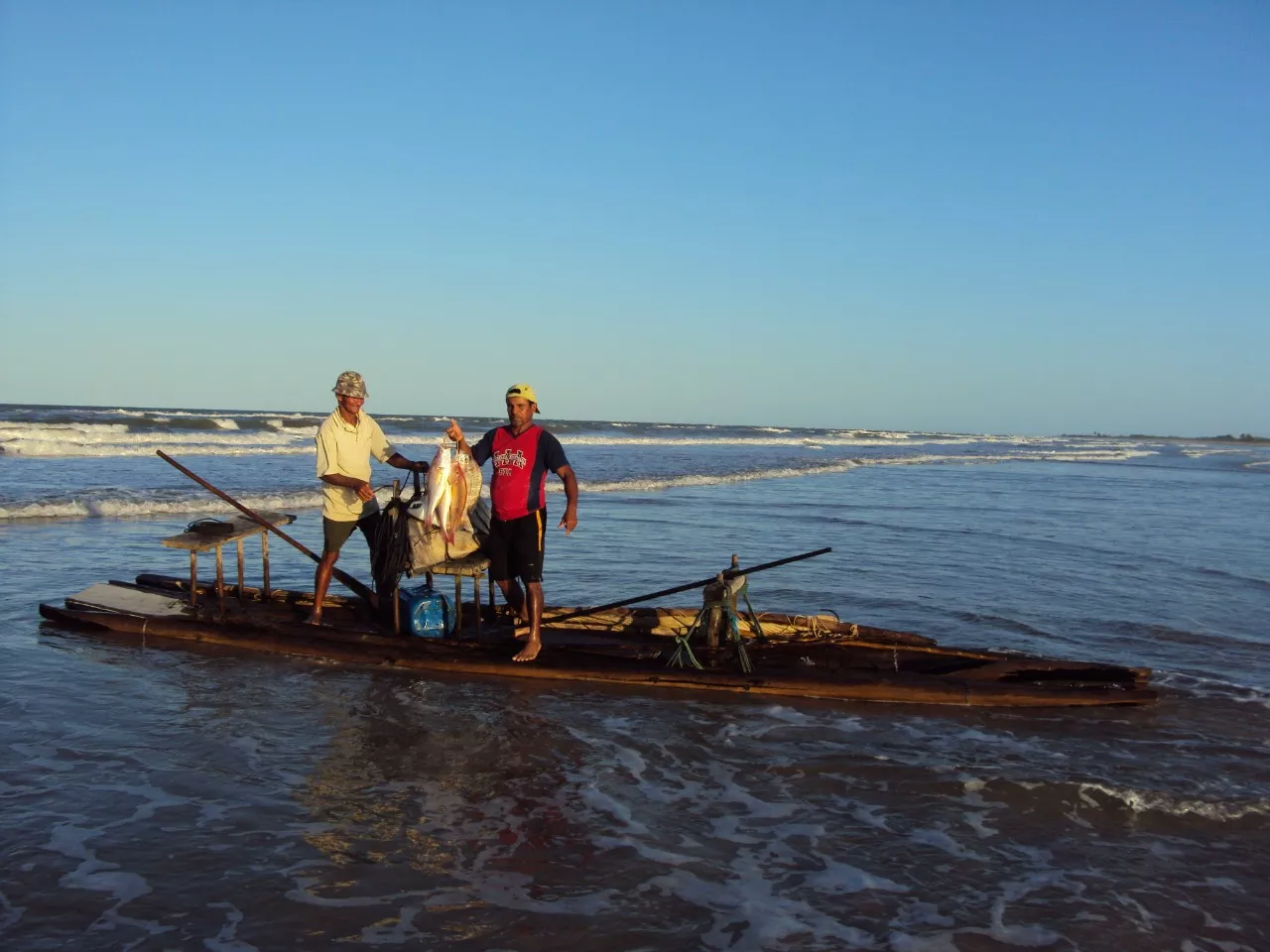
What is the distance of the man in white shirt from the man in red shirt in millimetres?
672

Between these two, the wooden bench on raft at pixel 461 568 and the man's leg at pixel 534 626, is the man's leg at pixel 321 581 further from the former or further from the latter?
the man's leg at pixel 534 626

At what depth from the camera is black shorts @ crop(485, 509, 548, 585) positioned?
6961mm

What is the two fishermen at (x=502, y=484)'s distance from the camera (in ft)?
22.7

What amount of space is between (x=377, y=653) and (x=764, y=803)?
133 inches

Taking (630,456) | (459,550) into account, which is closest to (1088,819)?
(459,550)

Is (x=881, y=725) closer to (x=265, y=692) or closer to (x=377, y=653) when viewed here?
(x=377, y=653)

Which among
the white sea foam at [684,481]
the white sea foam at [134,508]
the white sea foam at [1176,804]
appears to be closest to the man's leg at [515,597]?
the white sea foam at [1176,804]

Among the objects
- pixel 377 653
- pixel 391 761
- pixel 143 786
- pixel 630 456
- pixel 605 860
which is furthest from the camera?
pixel 630 456

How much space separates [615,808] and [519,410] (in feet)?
10.3

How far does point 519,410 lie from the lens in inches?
271

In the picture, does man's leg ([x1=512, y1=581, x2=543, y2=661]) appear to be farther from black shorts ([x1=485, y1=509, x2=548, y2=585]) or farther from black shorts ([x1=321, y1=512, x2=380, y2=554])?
black shorts ([x1=321, y1=512, x2=380, y2=554])

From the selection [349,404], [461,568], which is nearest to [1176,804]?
[461,568]

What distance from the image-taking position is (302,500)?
1750 cm

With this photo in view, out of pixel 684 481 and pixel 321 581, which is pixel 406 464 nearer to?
pixel 321 581
